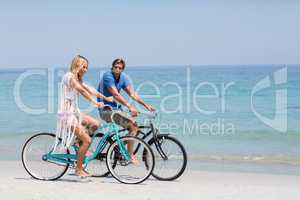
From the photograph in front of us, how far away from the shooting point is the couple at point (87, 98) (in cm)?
700

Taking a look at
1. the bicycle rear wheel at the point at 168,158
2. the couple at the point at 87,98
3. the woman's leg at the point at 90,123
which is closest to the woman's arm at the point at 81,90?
the couple at the point at 87,98

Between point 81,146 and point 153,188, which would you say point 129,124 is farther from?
point 153,188

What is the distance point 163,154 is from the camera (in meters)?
7.34

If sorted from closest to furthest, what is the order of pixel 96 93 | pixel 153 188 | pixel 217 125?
pixel 153 188, pixel 96 93, pixel 217 125

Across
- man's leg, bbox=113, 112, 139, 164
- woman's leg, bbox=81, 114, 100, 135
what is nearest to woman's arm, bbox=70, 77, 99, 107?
woman's leg, bbox=81, 114, 100, 135

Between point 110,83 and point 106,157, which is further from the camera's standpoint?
point 110,83

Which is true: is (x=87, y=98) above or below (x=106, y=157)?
above

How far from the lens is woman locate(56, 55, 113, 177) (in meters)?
6.97

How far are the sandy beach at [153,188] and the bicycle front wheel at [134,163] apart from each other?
0.10 metres

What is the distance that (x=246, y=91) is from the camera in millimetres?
40438

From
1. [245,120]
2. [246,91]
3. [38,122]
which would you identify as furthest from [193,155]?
[246,91]

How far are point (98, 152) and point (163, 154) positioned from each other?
68 centimetres

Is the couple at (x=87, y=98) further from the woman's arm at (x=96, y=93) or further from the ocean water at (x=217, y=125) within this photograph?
the ocean water at (x=217, y=125)

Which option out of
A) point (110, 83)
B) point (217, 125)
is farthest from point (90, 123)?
point (217, 125)
